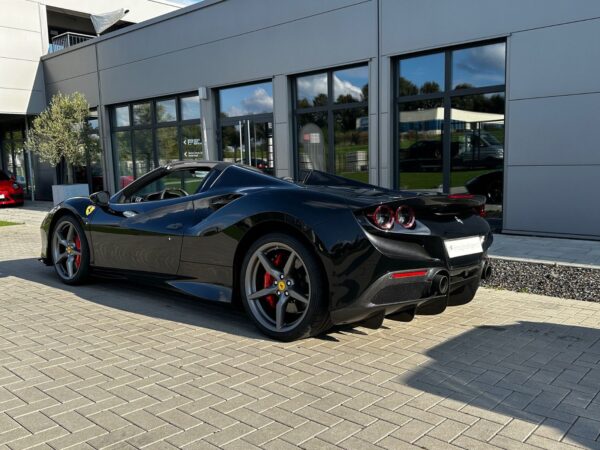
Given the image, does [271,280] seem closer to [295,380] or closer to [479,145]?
[295,380]

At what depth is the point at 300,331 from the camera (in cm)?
372

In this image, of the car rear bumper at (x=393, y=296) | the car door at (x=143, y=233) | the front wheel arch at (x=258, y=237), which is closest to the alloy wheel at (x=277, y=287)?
the front wheel arch at (x=258, y=237)

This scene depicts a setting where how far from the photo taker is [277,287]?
3.88m

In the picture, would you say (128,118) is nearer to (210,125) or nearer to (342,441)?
(210,125)

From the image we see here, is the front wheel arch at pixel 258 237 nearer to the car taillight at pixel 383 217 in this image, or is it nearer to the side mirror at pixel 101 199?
the car taillight at pixel 383 217

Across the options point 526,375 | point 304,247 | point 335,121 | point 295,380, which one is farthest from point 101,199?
point 335,121

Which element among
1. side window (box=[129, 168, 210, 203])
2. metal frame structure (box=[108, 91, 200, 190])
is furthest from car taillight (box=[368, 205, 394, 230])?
metal frame structure (box=[108, 91, 200, 190])

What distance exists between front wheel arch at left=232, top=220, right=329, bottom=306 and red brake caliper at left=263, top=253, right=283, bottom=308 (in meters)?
0.21

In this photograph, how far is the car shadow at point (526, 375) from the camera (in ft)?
9.04

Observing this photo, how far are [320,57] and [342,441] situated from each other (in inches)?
376

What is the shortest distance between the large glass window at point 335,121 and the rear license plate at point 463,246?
6773 mm

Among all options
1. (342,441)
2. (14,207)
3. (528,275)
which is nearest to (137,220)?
(342,441)

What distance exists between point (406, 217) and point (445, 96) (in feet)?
21.4

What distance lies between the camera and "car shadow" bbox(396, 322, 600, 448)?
2.75 m
